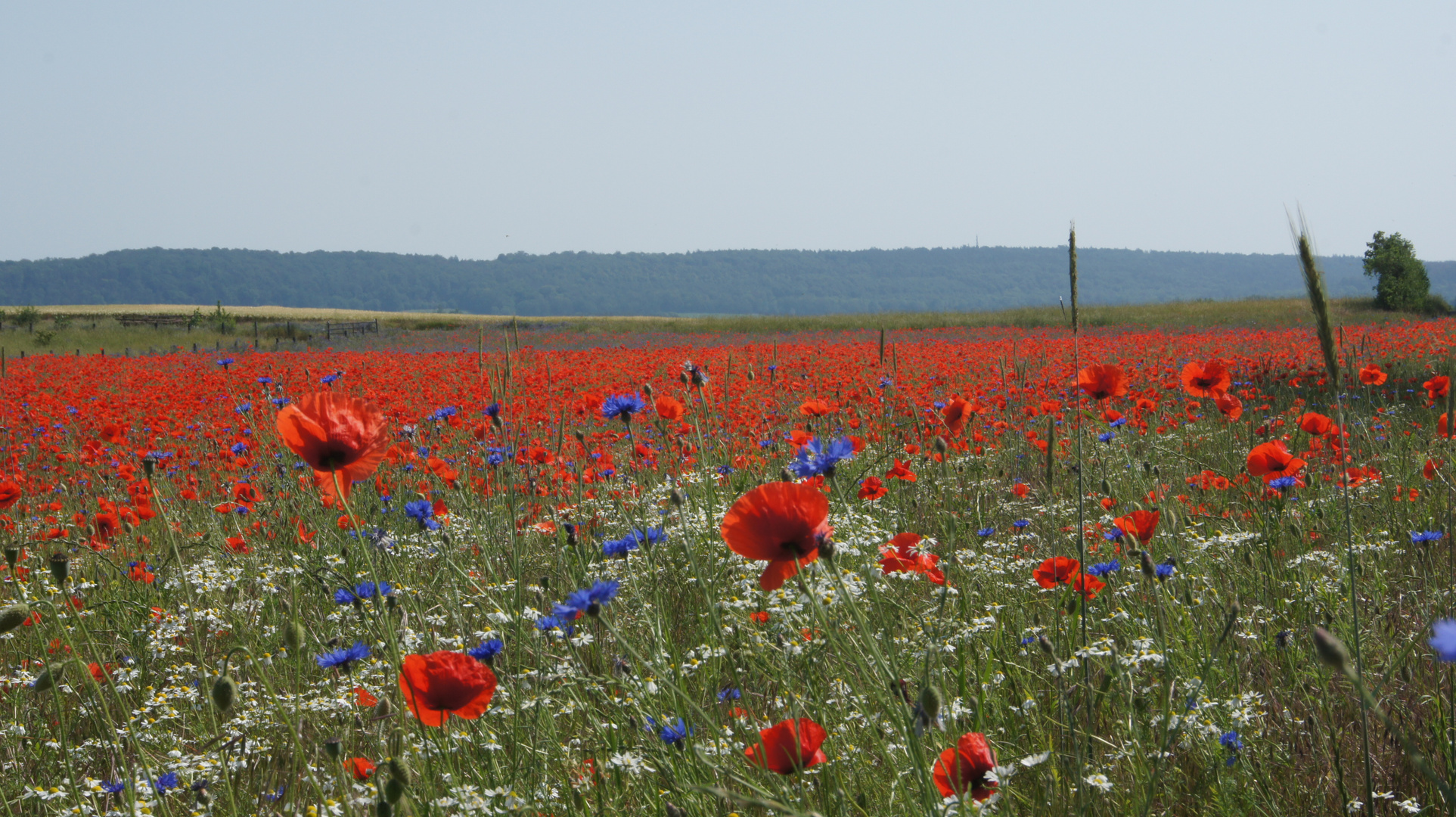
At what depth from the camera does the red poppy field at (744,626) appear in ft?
4.62

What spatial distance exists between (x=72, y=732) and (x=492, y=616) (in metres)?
1.51

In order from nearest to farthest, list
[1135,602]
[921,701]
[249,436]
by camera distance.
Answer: [921,701] → [1135,602] → [249,436]

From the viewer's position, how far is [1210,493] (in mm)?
4203

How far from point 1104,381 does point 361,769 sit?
2.07 metres

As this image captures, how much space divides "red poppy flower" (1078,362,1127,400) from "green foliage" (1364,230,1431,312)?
36.6 m

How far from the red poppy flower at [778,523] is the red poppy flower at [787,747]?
294 mm

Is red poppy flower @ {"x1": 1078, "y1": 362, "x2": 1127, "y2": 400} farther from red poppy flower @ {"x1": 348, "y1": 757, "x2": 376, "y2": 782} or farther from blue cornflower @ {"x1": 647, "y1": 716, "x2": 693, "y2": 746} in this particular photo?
red poppy flower @ {"x1": 348, "y1": 757, "x2": 376, "y2": 782}

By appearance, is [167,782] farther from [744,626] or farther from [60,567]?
[744,626]

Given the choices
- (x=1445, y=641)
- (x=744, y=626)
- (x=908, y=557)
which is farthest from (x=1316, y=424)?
(x=1445, y=641)

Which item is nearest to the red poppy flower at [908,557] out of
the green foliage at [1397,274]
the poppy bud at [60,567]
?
the poppy bud at [60,567]

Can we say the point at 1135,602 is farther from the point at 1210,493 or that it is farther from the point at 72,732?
the point at 72,732

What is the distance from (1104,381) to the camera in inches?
94.8

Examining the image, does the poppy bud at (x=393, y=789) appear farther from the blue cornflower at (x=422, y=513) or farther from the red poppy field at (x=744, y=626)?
the blue cornflower at (x=422, y=513)

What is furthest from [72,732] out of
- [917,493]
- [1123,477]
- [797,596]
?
[1123,477]
